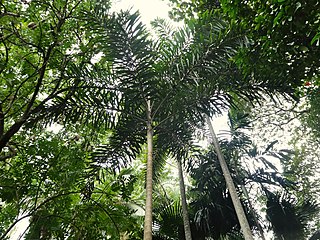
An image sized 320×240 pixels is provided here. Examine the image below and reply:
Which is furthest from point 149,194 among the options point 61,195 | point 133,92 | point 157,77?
point 157,77

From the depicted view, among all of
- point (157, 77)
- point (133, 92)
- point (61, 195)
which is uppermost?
point (157, 77)

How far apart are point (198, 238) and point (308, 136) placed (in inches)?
256

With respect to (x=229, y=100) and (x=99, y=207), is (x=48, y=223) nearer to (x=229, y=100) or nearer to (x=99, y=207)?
(x=99, y=207)

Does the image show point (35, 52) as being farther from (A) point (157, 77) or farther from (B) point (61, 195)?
(B) point (61, 195)

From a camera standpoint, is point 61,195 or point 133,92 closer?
point 61,195

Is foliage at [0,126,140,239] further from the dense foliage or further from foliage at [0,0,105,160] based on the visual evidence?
foliage at [0,0,105,160]

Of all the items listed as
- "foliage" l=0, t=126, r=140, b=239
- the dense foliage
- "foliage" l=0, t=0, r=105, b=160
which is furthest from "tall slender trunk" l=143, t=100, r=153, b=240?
"foliage" l=0, t=0, r=105, b=160

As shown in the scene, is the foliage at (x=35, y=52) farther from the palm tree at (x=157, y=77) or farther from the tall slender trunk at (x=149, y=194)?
the tall slender trunk at (x=149, y=194)

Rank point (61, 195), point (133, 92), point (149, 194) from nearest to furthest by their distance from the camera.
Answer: point (149, 194) < point (61, 195) < point (133, 92)

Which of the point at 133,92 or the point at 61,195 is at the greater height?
the point at 133,92

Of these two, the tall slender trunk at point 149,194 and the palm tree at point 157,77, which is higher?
the palm tree at point 157,77

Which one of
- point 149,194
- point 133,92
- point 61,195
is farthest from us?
point 133,92

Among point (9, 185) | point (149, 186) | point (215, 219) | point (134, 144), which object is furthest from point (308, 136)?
point (9, 185)

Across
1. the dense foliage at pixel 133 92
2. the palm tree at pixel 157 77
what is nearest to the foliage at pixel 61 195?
the dense foliage at pixel 133 92
